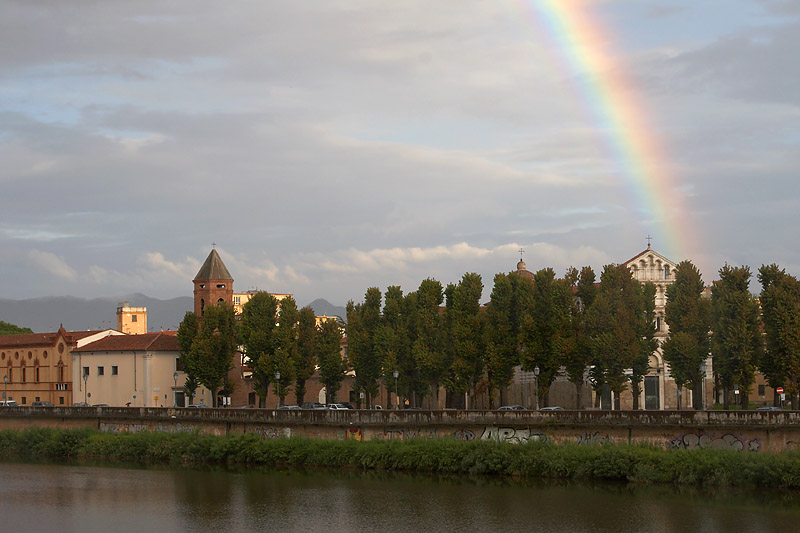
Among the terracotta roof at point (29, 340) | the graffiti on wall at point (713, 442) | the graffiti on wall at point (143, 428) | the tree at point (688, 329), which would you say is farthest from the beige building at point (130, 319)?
the graffiti on wall at point (713, 442)

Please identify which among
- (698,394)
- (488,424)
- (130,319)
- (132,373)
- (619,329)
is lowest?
(488,424)

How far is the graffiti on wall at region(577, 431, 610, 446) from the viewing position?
56688 millimetres

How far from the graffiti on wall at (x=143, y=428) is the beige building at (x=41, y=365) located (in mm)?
27028

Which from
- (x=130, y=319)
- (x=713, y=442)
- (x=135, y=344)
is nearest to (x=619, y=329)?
(x=713, y=442)

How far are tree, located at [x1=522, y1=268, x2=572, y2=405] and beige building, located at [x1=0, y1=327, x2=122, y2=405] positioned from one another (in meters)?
50.0

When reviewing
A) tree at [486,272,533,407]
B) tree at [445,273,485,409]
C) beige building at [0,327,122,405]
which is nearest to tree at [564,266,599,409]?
tree at [486,272,533,407]

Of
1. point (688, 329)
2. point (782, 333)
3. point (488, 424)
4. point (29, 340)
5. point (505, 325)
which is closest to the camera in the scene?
point (488, 424)

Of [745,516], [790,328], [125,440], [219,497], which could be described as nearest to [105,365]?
[125,440]

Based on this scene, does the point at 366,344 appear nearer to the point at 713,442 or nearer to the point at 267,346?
the point at 267,346

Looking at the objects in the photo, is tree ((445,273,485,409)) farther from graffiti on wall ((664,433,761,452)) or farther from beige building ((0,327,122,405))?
beige building ((0,327,122,405))

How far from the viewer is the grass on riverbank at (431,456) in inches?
2009

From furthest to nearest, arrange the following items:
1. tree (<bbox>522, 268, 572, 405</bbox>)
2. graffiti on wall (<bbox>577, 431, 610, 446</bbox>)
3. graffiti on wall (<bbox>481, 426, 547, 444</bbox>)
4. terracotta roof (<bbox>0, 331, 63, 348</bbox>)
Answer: terracotta roof (<bbox>0, 331, 63, 348</bbox>)
tree (<bbox>522, 268, 572, 405</bbox>)
graffiti on wall (<bbox>481, 426, 547, 444</bbox>)
graffiti on wall (<bbox>577, 431, 610, 446</bbox>)

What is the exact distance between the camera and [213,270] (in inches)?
4306

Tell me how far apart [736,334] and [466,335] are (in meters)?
19.1
